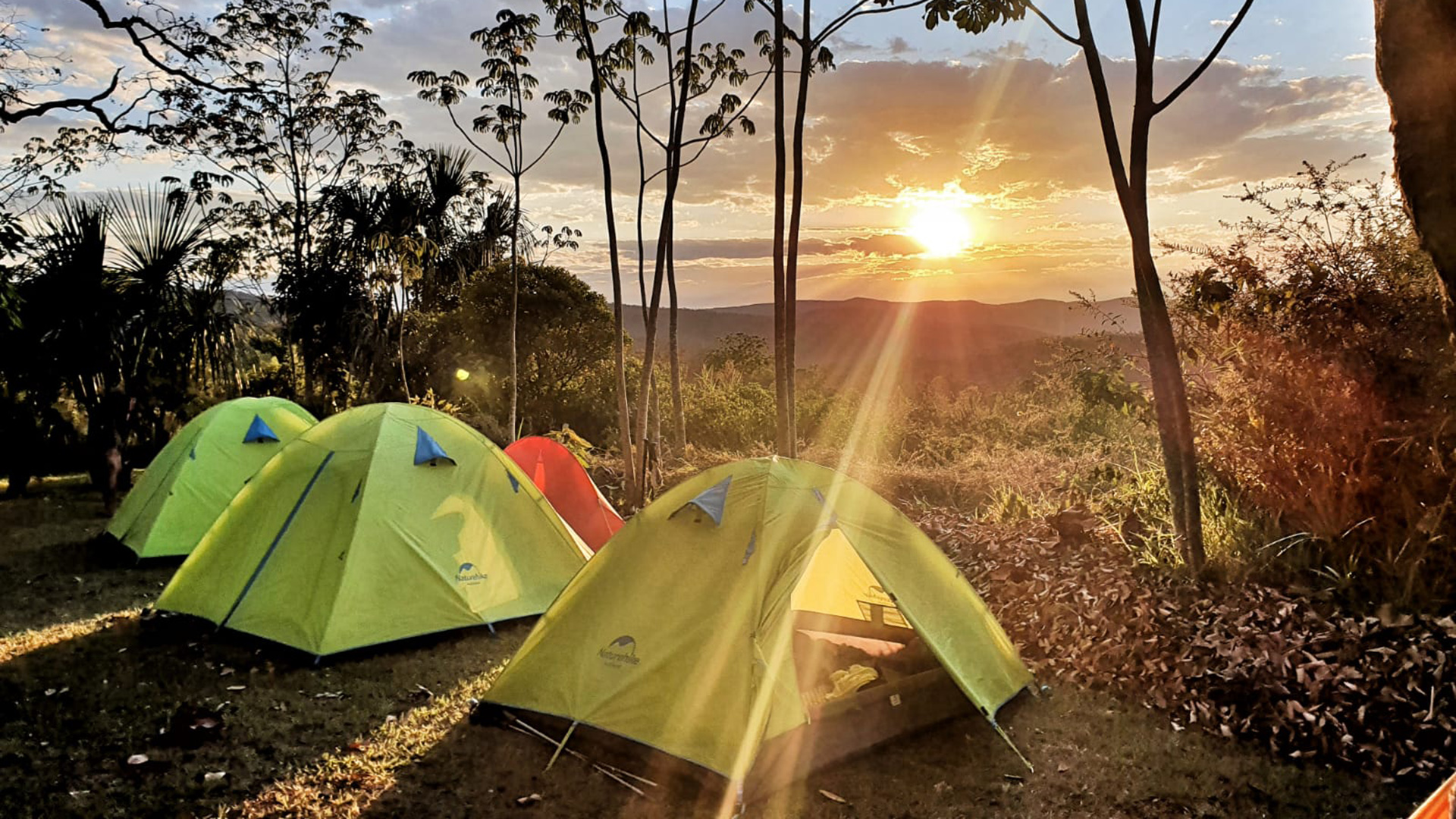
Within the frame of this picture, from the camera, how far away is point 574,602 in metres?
5.22

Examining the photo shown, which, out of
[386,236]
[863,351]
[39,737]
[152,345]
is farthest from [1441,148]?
[863,351]

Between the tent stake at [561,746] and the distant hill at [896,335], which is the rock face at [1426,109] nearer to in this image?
the tent stake at [561,746]

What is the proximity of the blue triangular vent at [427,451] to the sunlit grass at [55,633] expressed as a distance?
2.70 meters

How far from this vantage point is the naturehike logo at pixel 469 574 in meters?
6.64

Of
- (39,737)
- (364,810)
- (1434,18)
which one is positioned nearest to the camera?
(1434,18)

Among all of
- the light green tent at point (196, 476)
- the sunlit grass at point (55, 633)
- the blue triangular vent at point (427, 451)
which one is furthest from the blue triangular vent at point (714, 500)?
the light green tent at point (196, 476)

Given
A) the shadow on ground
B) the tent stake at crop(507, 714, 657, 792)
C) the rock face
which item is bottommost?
the shadow on ground

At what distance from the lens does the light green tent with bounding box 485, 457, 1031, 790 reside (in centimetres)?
447

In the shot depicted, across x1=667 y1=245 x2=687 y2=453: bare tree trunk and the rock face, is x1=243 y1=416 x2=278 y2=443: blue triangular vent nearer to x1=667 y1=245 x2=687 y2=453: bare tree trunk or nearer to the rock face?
x1=667 y1=245 x2=687 y2=453: bare tree trunk

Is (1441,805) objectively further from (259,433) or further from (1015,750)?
(259,433)

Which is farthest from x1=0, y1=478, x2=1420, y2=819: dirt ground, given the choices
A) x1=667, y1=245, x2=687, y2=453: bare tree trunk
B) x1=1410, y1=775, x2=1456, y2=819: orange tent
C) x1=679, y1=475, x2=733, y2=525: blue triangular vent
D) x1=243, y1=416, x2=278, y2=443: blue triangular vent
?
x1=667, y1=245, x2=687, y2=453: bare tree trunk

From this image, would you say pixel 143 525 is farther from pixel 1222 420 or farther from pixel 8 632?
pixel 1222 420

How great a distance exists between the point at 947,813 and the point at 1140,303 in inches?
158

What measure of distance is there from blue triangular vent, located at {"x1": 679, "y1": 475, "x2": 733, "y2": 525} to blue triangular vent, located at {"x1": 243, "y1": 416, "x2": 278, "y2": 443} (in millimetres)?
6648
